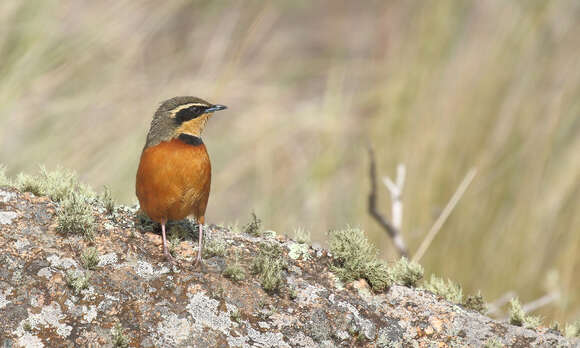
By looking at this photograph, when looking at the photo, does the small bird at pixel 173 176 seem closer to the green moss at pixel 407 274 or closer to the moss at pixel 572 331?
the green moss at pixel 407 274

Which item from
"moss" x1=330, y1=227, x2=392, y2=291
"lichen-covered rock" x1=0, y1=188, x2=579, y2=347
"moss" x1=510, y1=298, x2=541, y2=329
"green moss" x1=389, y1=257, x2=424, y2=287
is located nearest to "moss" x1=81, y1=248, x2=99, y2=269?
"lichen-covered rock" x1=0, y1=188, x2=579, y2=347

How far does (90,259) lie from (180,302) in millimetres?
433

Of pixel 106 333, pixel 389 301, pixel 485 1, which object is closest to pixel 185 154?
pixel 106 333

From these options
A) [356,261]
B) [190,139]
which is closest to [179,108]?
[190,139]

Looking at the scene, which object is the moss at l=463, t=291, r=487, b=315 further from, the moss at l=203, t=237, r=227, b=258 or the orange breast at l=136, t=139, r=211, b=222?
the orange breast at l=136, t=139, r=211, b=222

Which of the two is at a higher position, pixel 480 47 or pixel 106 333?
pixel 480 47

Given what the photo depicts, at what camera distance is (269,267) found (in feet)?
11.7

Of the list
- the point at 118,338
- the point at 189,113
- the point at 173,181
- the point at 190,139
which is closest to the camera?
the point at 118,338

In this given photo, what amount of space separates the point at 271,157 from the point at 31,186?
5.38 metres

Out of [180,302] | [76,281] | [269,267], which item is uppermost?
[269,267]

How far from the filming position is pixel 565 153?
24.3 ft

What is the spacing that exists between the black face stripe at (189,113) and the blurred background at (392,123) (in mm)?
2913

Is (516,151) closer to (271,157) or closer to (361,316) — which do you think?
(271,157)

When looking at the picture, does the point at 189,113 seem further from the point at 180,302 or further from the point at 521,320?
the point at 521,320
